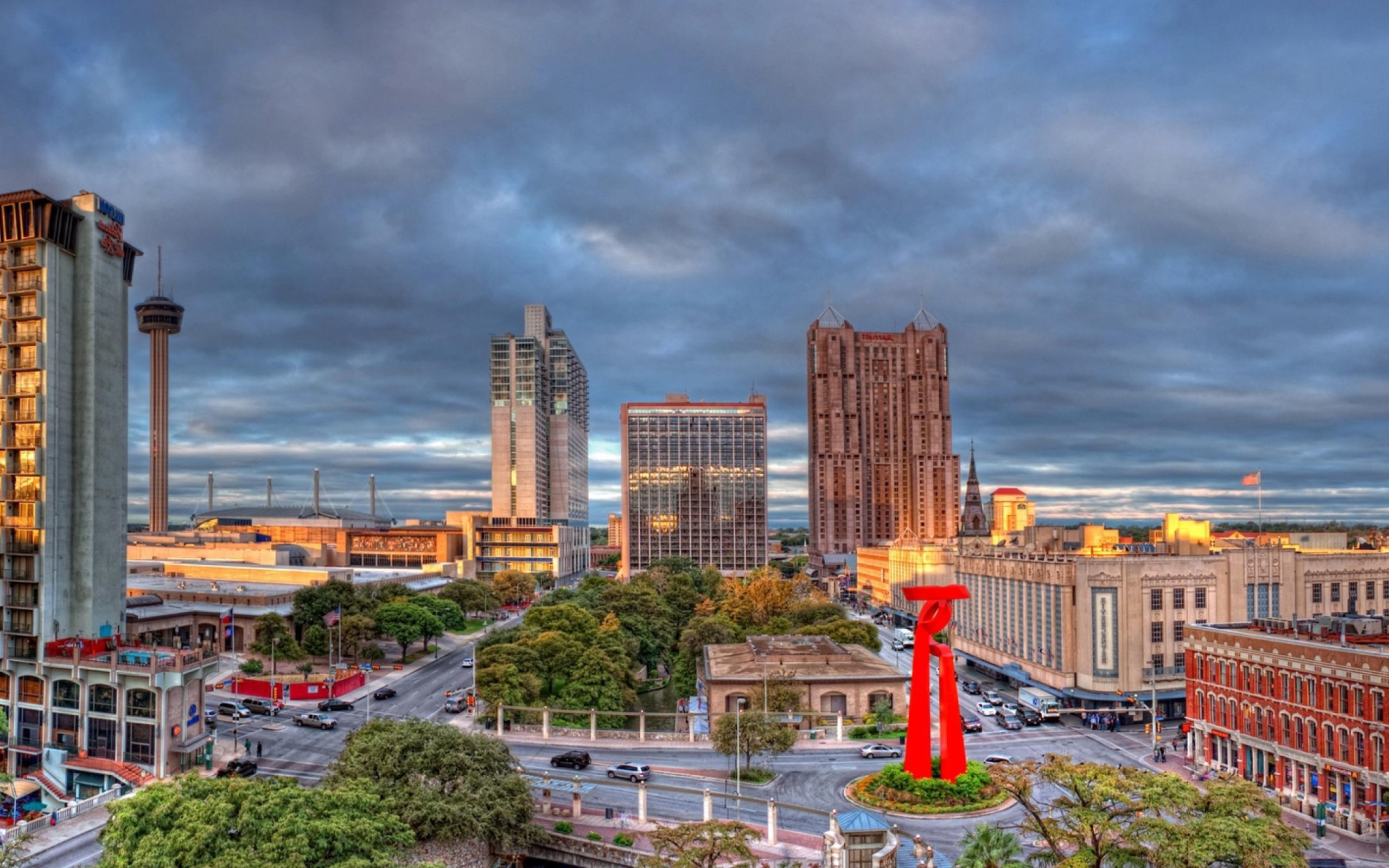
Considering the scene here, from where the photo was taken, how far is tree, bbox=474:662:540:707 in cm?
7862

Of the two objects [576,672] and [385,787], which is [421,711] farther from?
[385,787]

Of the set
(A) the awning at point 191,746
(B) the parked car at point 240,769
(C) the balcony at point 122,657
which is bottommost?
(B) the parked car at point 240,769

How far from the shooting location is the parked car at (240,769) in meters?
62.8

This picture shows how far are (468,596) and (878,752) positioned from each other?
102852mm

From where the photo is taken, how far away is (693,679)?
10794 cm

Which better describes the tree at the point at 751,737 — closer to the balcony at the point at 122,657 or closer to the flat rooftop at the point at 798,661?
the flat rooftop at the point at 798,661

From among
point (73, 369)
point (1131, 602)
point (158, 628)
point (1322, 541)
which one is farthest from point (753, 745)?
point (1322, 541)

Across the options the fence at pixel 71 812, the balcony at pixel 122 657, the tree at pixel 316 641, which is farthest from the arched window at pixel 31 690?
the tree at pixel 316 641

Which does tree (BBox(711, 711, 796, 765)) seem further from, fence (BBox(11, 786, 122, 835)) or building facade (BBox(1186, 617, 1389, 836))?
fence (BBox(11, 786, 122, 835))

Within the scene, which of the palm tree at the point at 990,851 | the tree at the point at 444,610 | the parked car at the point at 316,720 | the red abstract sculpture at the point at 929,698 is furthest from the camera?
the tree at the point at 444,610

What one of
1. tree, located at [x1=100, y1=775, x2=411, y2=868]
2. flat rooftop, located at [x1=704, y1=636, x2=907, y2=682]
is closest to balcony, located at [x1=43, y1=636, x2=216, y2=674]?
tree, located at [x1=100, y1=775, x2=411, y2=868]

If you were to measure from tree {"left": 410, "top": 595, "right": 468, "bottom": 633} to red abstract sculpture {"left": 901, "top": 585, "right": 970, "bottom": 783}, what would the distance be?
262 ft

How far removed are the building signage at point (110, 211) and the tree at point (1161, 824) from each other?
77366mm

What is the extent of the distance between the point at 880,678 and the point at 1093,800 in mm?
42171
